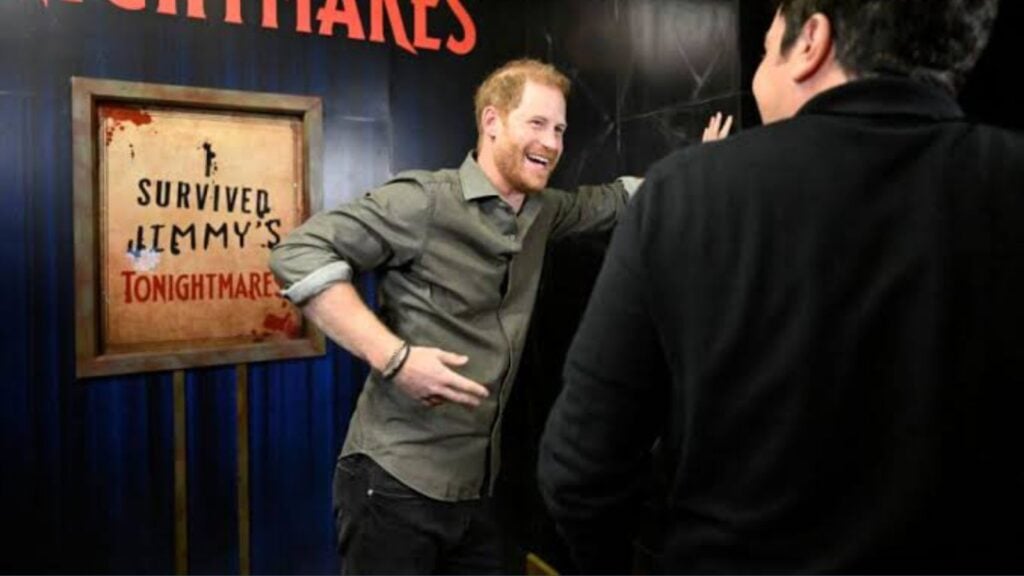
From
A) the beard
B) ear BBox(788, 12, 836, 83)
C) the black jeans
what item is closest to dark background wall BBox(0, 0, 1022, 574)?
the beard

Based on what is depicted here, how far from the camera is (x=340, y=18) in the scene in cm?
247

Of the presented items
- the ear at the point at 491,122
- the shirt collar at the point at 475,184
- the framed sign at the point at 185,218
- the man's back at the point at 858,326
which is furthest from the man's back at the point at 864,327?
the framed sign at the point at 185,218

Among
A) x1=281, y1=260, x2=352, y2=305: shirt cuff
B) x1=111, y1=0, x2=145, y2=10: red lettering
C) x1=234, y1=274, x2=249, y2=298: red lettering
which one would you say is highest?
x1=111, y1=0, x2=145, y2=10: red lettering

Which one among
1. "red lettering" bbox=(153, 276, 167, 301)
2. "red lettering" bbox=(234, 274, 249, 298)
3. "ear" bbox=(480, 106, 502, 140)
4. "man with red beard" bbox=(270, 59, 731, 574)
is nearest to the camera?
"man with red beard" bbox=(270, 59, 731, 574)

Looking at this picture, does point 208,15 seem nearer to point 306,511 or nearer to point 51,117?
point 51,117

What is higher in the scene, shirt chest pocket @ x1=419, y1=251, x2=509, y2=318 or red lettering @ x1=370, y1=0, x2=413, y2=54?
red lettering @ x1=370, y1=0, x2=413, y2=54

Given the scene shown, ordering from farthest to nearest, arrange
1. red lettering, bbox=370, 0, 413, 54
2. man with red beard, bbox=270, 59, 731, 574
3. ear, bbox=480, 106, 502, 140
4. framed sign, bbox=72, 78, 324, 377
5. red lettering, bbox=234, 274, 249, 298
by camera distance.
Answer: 1. red lettering, bbox=370, 0, 413, 54
2. red lettering, bbox=234, 274, 249, 298
3. framed sign, bbox=72, 78, 324, 377
4. ear, bbox=480, 106, 502, 140
5. man with red beard, bbox=270, 59, 731, 574

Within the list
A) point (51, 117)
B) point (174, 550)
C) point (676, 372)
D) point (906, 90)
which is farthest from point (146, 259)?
point (906, 90)

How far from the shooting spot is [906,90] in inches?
33.6

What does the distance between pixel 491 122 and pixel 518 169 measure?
0.55 feet

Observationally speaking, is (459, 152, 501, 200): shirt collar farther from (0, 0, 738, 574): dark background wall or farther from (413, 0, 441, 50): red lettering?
(413, 0, 441, 50): red lettering

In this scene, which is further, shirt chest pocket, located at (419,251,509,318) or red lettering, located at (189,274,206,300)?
red lettering, located at (189,274,206,300)

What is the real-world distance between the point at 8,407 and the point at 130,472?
36 cm

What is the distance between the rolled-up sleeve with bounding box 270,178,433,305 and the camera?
1745 mm
